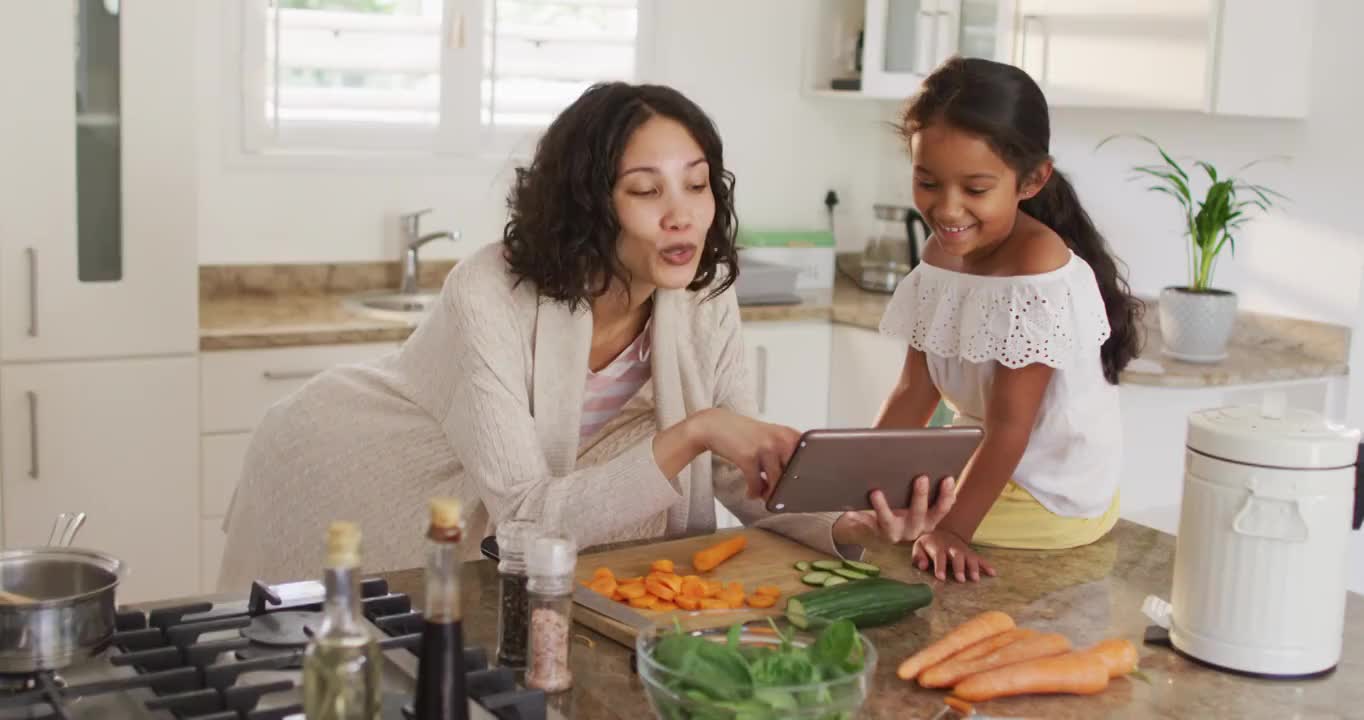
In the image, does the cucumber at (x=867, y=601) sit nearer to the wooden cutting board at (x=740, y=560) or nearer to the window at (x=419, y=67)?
the wooden cutting board at (x=740, y=560)

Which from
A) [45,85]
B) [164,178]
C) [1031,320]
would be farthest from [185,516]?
[1031,320]

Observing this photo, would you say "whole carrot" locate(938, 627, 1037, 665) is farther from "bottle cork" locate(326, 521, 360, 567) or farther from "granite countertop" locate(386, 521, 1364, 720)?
"bottle cork" locate(326, 521, 360, 567)

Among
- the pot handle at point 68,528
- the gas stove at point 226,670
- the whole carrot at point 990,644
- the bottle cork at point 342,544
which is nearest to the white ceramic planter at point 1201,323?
the whole carrot at point 990,644

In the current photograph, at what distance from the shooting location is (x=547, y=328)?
206 centimetres

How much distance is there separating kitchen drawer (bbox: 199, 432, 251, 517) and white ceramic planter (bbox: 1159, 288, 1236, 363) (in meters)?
2.07

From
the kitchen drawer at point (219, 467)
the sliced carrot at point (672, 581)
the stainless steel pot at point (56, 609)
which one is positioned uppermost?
the stainless steel pot at point (56, 609)

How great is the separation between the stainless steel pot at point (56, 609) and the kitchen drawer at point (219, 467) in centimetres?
200

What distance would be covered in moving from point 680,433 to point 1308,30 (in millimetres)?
2222

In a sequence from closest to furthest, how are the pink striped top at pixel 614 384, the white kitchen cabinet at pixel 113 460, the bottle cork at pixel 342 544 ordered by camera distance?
1. the bottle cork at pixel 342 544
2. the pink striped top at pixel 614 384
3. the white kitchen cabinet at pixel 113 460

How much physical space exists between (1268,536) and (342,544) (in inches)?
36.5

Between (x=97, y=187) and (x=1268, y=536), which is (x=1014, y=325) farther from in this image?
(x=97, y=187)

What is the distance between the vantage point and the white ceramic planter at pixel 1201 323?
3.44 meters

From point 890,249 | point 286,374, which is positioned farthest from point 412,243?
point 890,249

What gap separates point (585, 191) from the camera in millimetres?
2031
